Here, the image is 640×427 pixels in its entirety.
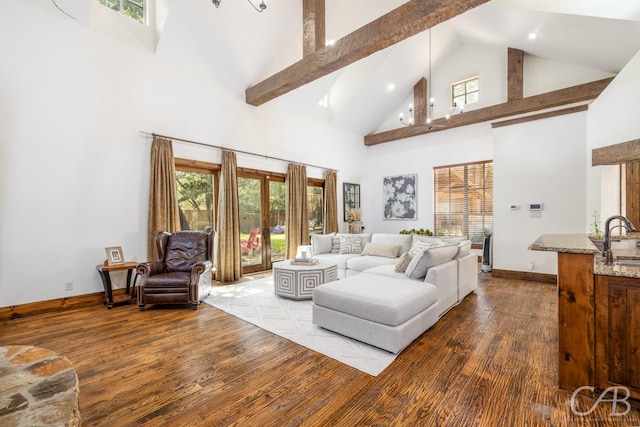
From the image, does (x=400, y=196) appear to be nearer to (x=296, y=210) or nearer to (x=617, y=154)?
(x=296, y=210)

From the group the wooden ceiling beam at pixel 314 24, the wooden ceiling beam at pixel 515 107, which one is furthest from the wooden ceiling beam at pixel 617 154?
the wooden ceiling beam at pixel 314 24

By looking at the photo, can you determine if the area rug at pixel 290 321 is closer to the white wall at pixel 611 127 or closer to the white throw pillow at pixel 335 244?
the white throw pillow at pixel 335 244

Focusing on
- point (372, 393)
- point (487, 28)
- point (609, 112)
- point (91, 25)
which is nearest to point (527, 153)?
point (609, 112)

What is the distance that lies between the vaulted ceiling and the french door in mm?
1757

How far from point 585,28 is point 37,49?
7.46 metres

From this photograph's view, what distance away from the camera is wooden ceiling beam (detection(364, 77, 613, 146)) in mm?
5059

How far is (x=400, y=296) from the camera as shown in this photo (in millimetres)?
2746

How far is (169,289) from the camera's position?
3885 mm

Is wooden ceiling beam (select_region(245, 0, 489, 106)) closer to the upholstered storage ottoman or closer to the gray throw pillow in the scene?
the gray throw pillow

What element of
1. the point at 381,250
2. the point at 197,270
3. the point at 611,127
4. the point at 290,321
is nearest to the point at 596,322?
the point at 290,321

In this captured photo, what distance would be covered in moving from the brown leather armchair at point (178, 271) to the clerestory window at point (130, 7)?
136 inches

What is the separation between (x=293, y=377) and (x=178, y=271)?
2889 millimetres

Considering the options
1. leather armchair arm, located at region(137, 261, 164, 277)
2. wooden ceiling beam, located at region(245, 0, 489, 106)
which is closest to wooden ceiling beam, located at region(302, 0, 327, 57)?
wooden ceiling beam, located at region(245, 0, 489, 106)

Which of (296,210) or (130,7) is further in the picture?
(296,210)
